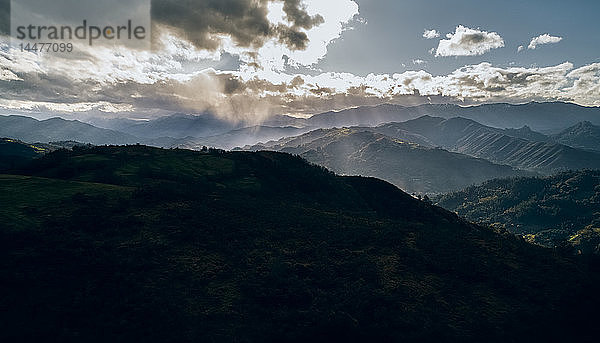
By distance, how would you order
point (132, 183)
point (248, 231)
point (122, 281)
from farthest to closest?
point (132, 183) → point (248, 231) → point (122, 281)

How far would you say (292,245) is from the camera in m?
124

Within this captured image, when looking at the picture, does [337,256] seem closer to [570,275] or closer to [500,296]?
[500,296]

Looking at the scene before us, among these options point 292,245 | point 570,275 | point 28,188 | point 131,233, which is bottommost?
point 570,275

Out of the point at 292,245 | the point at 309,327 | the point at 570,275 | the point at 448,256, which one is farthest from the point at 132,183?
the point at 570,275

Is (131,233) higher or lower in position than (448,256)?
higher

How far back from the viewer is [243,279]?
88.7 meters

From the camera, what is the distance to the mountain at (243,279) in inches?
2544

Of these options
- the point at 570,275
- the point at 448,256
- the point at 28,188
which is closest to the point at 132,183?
the point at 28,188

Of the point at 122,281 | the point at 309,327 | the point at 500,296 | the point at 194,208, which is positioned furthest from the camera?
the point at 194,208

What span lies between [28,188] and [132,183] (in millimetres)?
57991

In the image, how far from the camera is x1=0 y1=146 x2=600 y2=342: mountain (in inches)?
2544

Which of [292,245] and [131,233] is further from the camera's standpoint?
[292,245]

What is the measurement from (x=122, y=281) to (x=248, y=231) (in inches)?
2331

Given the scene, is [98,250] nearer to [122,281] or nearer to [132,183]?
[122,281]
